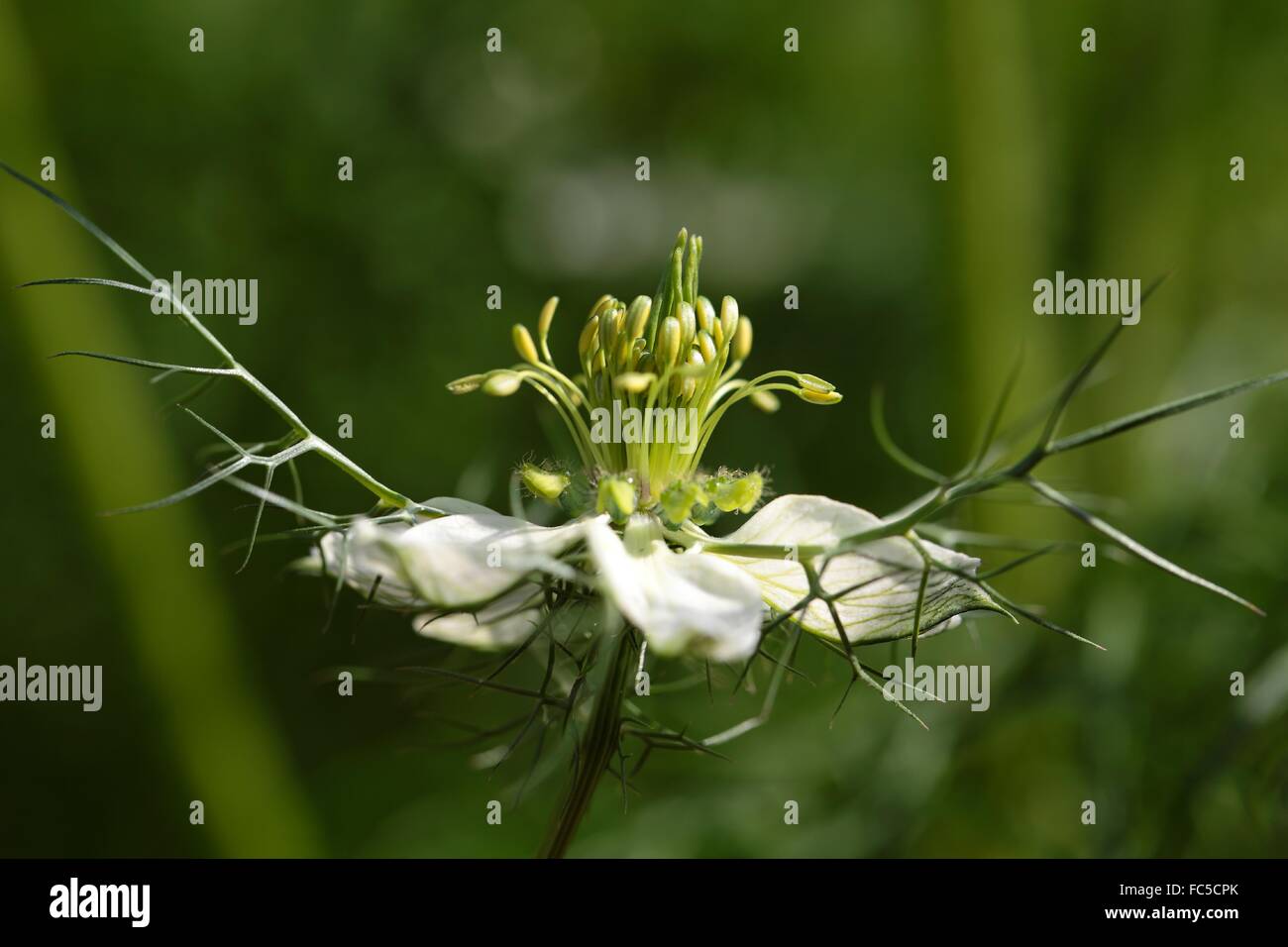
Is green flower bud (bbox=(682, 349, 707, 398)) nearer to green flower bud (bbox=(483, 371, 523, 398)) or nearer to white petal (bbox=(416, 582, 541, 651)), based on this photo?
green flower bud (bbox=(483, 371, 523, 398))

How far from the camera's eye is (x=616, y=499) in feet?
4.56

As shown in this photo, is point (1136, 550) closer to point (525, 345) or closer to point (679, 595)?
point (679, 595)

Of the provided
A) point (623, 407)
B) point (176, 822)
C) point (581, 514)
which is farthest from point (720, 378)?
point (176, 822)

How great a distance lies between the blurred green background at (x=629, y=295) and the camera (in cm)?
272

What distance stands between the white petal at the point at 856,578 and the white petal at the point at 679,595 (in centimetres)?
9

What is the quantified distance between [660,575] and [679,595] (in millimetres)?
67

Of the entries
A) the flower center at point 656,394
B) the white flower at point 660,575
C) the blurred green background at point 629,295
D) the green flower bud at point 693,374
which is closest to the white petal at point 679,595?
the white flower at point 660,575

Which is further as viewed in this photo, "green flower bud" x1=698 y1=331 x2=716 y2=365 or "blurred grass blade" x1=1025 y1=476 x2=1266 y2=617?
"green flower bud" x1=698 y1=331 x2=716 y2=365

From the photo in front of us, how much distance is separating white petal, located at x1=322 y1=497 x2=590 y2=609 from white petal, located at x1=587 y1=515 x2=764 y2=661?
60 millimetres

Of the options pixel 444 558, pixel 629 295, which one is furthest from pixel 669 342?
pixel 629 295

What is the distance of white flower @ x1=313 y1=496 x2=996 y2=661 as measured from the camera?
1.16m

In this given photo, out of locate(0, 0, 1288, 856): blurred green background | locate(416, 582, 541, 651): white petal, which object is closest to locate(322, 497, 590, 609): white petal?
locate(416, 582, 541, 651): white petal

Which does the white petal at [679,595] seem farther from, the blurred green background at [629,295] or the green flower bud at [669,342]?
the blurred green background at [629,295]
